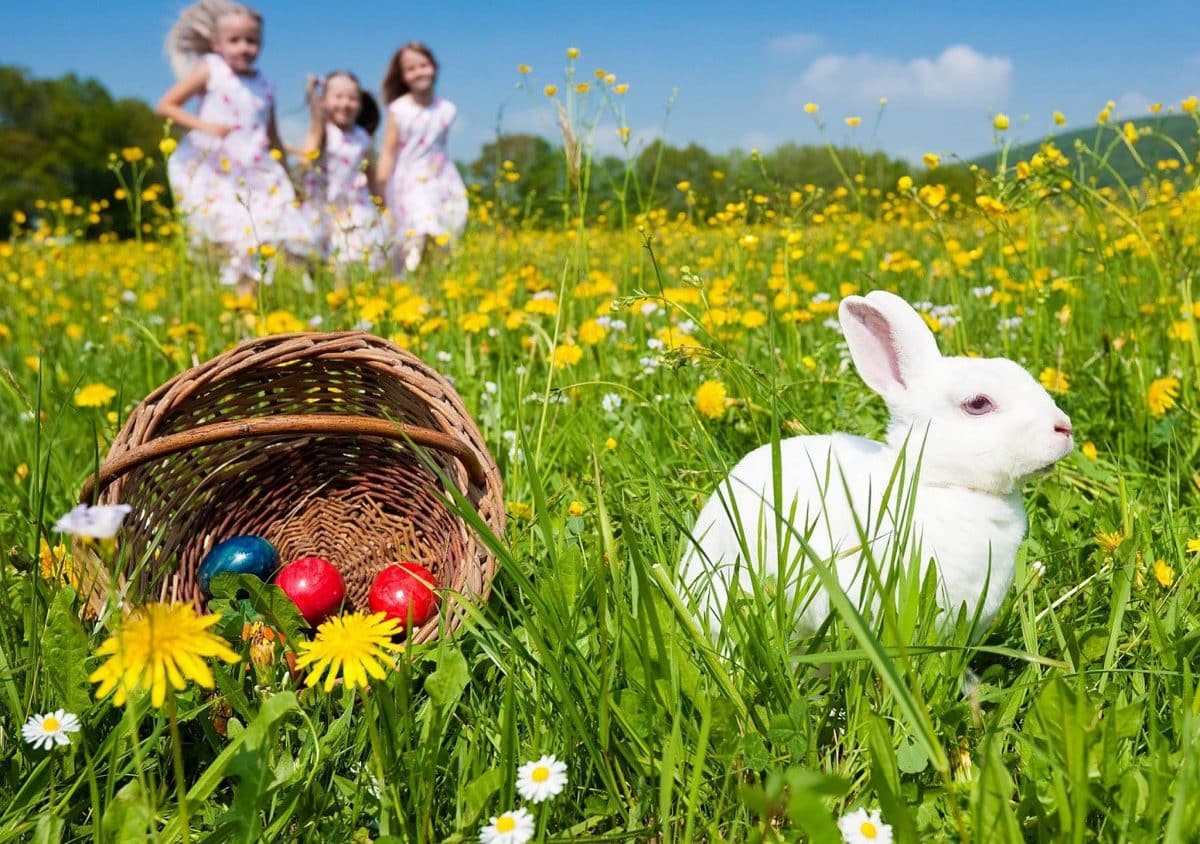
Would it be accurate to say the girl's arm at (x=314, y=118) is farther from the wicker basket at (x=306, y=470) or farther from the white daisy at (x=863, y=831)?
the white daisy at (x=863, y=831)

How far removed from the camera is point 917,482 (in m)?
1.29

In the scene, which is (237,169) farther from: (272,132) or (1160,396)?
(1160,396)

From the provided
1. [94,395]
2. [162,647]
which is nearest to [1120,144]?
[162,647]

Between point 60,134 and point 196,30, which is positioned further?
point 60,134

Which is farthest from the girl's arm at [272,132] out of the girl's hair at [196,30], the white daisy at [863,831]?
the white daisy at [863,831]

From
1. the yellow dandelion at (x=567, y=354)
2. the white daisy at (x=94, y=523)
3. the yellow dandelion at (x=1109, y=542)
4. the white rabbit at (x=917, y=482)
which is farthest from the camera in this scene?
the yellow dandelion at (x=567, y=354)

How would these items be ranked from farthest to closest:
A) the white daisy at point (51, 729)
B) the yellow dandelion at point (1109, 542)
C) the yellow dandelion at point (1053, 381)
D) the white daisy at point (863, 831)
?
the yellow dandelion at point (1053, 381)
the yellow dandelion at point (1109, 542)
the white daisy at point (51, 729)
the white daisy at point (863, 831)

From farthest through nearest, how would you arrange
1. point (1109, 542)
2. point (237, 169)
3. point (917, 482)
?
point (237, 169) → point (1109, 542) → point (917, 482)

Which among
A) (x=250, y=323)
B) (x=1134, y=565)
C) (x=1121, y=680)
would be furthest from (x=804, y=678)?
(x=250, y=323)

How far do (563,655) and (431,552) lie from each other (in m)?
0.93

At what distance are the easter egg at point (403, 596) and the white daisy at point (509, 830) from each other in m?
0.75

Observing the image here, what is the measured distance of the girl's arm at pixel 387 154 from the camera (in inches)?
288

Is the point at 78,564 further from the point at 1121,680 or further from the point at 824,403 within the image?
the point at 824,403

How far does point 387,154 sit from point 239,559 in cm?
601
